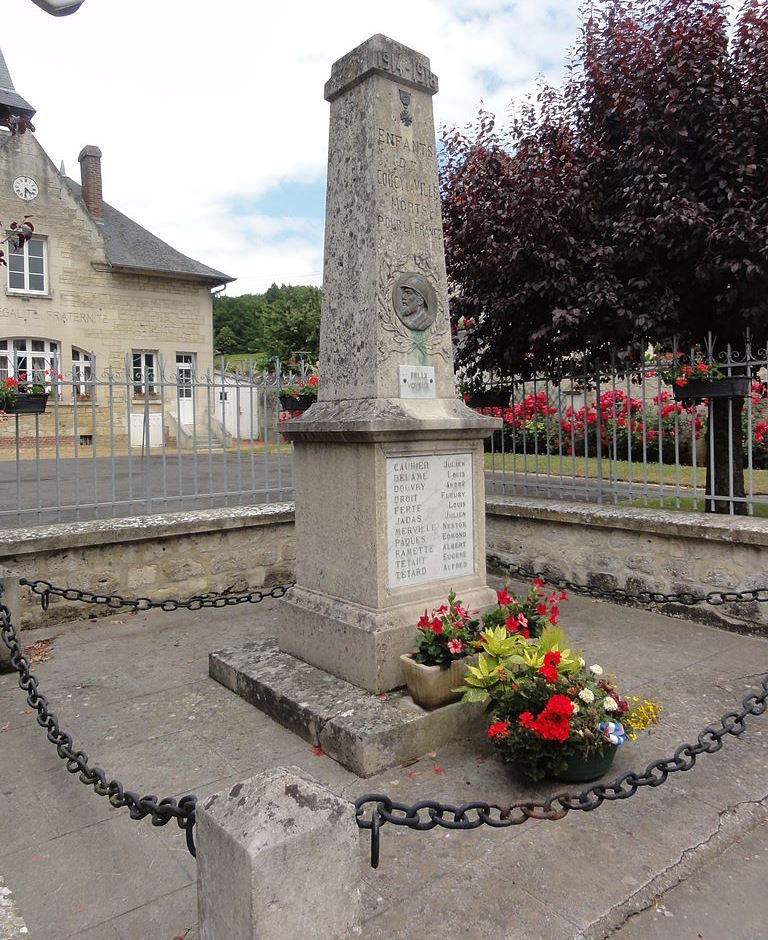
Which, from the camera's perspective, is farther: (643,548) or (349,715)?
(643,548)

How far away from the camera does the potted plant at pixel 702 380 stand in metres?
5.35

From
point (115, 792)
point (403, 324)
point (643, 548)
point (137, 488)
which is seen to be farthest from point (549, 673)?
point (137, 488)

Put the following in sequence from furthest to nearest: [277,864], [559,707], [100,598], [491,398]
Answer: [491,398], [100,598], [559,707], [277,864]

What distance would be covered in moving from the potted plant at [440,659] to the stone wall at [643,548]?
2.57m

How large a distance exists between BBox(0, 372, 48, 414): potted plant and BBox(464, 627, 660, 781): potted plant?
4182mm

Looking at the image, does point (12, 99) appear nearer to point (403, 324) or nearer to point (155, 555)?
point (403, 324)

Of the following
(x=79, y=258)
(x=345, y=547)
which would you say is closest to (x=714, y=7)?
(x=345, y=547)

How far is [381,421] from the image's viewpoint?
357 centimetres

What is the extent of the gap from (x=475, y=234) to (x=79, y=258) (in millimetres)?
18323

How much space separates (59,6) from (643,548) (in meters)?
5.11

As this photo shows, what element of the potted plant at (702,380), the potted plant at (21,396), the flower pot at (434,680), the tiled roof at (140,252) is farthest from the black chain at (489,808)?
the tiled roof at (140,252)

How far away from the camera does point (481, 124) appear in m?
6.99

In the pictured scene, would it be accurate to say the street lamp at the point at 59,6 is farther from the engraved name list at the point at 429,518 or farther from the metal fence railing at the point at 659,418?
the metal fence railing at the point at 659,418

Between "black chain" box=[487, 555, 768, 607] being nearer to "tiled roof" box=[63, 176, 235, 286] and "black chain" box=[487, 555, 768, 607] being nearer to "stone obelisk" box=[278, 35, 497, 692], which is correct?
"stone obelisk" box=[278, 35, 497, 692]
